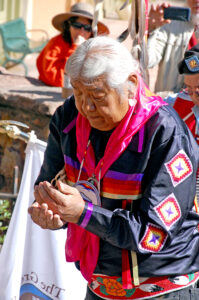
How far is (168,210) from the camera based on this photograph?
6.88 ft

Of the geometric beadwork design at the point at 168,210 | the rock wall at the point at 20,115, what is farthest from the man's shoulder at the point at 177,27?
the geometric beadwork design at the point at 168,210

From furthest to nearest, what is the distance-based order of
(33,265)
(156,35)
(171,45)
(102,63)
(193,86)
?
(171,45) → (156,35) → (33,265) → (193,86) → (102,63)

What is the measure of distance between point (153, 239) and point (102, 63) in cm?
61

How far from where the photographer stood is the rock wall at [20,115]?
5.43 metres

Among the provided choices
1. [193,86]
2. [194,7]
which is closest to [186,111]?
[193,86]

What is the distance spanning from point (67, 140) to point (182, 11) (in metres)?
2.09

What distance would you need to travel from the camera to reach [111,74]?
2.01 meters

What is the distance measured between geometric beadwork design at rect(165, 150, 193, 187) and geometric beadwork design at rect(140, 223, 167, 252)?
0.17m

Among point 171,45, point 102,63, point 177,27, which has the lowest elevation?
point 171,45

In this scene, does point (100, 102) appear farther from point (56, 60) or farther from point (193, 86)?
point (56, 60)

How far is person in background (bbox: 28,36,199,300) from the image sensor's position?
2039 millimetres

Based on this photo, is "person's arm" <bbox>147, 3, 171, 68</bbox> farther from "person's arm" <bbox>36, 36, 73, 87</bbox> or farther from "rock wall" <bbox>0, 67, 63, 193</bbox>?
"person's arm" <bbox>36, 36, 73, 87</bbox>

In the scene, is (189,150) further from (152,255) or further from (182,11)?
(182,11)

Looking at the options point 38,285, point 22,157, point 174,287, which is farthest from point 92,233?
point 22,157
